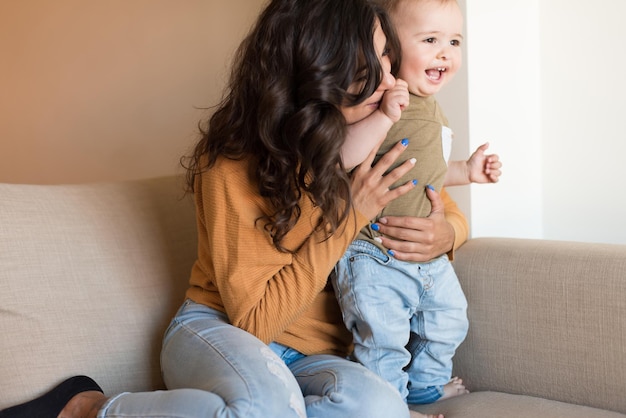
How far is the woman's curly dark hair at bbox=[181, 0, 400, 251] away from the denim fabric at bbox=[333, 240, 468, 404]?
158 mm

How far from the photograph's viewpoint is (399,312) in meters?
1.51

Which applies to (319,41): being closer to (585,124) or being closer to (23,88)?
(585,124)

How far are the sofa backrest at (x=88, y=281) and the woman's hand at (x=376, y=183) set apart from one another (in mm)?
432

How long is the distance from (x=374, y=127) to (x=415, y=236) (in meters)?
0.26

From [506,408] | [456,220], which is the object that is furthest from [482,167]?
[506,408]

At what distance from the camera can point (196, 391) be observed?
120 cm

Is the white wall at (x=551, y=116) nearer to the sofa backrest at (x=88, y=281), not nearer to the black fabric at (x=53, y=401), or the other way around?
the sofa backrest at (x=88, y=281)

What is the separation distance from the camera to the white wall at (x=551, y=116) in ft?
6.41

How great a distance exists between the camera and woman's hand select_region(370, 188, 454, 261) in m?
1.52

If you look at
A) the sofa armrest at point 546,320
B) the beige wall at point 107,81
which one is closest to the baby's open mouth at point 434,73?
the sofa armrest at point 546,320

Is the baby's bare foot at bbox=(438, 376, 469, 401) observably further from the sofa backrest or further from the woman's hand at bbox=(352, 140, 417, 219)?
the sofa backrest

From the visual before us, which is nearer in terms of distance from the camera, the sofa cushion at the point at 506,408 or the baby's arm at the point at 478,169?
the sofa cushion at the point at 506,408

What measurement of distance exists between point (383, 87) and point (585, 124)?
0.89 meters

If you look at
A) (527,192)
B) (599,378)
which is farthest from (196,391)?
(527,192)
